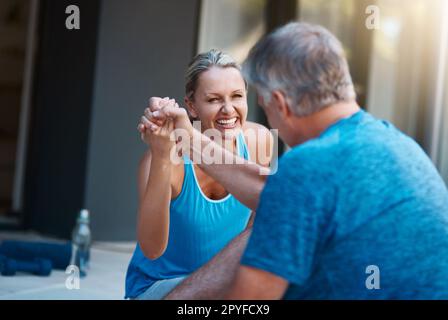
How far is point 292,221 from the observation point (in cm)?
128

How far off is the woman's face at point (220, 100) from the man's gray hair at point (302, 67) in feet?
2.97

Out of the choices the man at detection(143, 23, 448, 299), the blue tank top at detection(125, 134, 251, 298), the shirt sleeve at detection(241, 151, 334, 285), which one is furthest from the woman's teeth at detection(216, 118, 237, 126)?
the shirt sleeve at detection(241, 151, 334, 285)

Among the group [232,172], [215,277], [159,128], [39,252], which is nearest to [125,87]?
[39,252]

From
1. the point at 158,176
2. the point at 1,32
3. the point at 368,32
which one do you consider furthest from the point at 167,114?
the point at 1,32

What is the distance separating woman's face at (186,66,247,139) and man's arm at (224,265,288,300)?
1.07 m

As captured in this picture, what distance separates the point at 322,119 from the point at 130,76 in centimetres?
402

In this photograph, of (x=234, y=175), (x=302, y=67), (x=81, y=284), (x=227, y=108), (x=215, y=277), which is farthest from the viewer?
(x=81, y=284)

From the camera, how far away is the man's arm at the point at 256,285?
1289 millimetres

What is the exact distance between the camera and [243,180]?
6.08 feet

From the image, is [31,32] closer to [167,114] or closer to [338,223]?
[167,114]

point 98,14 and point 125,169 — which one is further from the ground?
point 98,14

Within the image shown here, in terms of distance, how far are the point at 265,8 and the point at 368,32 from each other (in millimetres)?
786

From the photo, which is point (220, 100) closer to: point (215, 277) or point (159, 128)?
point (159, 128)

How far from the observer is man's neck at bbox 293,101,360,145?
1.45 meters
